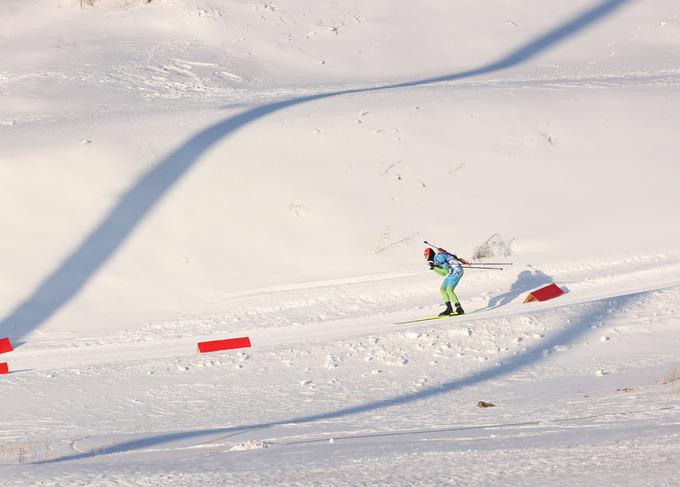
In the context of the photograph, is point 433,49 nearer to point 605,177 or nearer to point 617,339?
point 605,177

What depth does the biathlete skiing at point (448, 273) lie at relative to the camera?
14969mm

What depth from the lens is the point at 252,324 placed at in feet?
51.5

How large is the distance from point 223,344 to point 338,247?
13.2 feet

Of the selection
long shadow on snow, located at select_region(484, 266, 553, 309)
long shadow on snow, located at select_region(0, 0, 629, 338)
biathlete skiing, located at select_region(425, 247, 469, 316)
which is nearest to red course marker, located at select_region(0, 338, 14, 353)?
long shadow on snow, located at select_region(0, 0, 629, 338)

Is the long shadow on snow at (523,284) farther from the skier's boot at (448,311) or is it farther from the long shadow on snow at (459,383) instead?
the long shadow on snow at (459,383)

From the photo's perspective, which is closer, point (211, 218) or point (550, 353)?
point (550, 353)

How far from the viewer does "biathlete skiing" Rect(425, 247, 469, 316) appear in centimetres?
1497

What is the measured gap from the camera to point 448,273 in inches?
600

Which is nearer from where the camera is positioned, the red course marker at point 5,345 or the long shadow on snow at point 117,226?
the red course marker at point 5,345

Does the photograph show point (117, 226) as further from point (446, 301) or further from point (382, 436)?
point (382, 436)

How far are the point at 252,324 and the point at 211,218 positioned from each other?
367cm

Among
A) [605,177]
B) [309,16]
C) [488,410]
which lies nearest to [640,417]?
[488,410]

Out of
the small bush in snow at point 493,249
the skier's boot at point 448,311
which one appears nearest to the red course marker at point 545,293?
the skier's boot at point 448,311

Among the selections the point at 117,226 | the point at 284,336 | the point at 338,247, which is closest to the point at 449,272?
the point at 284,336
